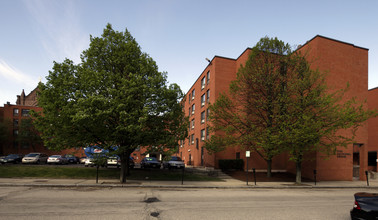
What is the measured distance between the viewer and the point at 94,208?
828 centimetres

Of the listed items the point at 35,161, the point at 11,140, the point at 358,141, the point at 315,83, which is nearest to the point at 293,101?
the point at 315,83

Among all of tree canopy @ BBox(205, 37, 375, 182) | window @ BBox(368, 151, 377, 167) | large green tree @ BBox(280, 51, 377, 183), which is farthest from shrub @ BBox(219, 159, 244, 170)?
window @ BBox(368, 151, 377, 167)

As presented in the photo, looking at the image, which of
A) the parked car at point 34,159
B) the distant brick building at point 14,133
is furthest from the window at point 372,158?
the distant brick building at point 14,133

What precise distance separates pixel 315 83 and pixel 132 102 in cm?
1514

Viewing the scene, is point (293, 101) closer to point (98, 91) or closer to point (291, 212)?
point (291, 212)

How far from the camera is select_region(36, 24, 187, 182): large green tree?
563 inches

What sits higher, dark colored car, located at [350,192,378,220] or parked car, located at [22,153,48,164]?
dark colored car, located at [350,192,378,220]

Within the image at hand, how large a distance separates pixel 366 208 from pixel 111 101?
12600 mm

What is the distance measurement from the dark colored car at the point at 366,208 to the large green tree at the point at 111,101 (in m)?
10.7

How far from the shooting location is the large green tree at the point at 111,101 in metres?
14.3

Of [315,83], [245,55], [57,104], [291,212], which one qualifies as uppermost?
[245,55]

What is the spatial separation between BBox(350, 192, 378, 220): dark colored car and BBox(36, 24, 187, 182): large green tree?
1070 centimetres

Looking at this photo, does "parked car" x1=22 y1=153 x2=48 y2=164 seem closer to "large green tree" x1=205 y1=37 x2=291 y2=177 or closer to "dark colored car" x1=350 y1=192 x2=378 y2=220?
"large green tree" x1=205 y1=37 x2=291 y2=177

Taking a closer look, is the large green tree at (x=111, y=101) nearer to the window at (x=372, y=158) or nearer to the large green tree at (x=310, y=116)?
the large green tree at (x=310, y=116)
